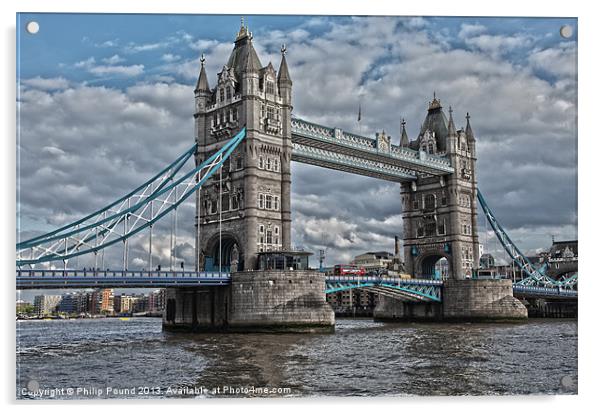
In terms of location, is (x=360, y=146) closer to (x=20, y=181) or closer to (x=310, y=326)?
(x=310, y=326)

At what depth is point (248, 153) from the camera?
63.5 m

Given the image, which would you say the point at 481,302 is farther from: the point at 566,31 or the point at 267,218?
the point at 566,31

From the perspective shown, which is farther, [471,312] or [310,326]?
[471,312]

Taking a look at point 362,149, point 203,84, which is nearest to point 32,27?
point 203,84

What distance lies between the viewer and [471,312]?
3177 inches

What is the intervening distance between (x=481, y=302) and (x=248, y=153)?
34.6 metres

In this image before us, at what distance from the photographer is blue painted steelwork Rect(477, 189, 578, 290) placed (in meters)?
85.8

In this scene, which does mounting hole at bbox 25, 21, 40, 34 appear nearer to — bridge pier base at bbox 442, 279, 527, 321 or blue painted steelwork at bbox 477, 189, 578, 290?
bridge pier base at bbox 442, 279, 527, 321

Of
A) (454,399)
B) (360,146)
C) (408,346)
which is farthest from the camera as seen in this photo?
(360,146)

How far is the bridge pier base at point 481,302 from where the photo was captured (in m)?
80.1

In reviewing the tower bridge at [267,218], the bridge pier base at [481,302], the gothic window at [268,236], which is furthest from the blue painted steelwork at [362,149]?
the bridge pier base at [481,302]

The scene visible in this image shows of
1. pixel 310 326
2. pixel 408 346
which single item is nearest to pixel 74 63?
pixel 408 346

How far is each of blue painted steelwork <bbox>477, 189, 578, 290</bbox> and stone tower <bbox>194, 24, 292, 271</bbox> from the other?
2964 centimetres

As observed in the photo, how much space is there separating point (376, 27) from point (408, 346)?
83.2 feet
